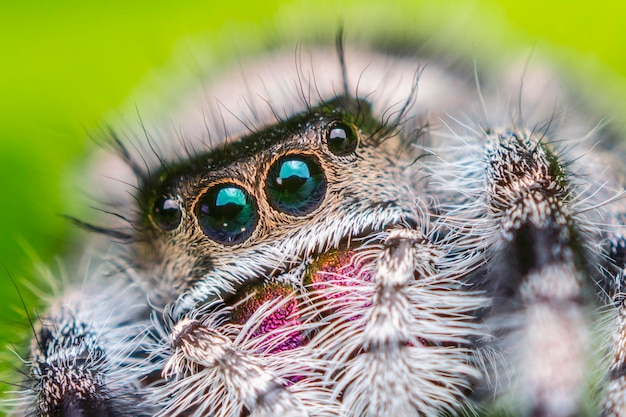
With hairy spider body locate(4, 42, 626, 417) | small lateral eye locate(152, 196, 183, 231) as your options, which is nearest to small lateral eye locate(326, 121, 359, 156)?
hairy spider body locate(4, 42, 626, 417)

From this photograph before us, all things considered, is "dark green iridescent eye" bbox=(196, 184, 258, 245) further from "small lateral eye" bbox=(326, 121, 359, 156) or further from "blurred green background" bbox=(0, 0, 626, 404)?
"blurred green background" bbox=(0, 0, 626, 404)

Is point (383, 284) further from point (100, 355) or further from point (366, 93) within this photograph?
point (100, 355)

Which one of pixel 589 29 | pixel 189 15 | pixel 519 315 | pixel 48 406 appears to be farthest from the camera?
pixel 189 15

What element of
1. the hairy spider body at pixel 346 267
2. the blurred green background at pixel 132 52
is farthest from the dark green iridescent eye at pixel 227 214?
the blurred green background at pixel 132 52

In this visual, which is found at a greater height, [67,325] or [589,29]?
[589,29]

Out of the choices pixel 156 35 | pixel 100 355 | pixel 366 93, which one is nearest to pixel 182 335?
pixel 100 355

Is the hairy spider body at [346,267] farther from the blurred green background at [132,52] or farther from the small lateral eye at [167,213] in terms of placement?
the blurred green background at [132,52]
